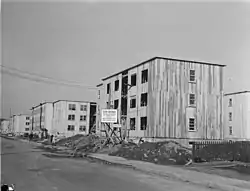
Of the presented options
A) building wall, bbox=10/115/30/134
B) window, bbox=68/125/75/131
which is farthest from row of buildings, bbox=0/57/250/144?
building wall, bbox=10/115/30/134

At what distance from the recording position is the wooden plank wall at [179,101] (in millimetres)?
35562

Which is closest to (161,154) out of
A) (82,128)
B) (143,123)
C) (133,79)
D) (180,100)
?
(180,100)

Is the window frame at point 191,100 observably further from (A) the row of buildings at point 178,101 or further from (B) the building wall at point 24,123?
(B) the building wall at point 24,123

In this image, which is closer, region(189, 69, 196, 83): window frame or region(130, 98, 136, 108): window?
region(189, 69, 196, 83): window frame

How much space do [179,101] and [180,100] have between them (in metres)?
0.17

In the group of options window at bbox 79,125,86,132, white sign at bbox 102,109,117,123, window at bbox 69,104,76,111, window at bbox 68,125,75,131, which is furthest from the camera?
window at bbox 69,104,76,111

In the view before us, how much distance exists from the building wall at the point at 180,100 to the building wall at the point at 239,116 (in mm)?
15719

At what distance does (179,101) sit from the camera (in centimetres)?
3625

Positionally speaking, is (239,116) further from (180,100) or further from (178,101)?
(178,101)

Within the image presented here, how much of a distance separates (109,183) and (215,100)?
88.7 feet

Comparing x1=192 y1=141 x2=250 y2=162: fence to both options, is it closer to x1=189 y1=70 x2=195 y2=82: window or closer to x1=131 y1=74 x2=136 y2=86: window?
x1=189 y1=70 x2=195 y2=82: window

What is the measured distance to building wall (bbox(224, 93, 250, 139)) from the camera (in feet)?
176

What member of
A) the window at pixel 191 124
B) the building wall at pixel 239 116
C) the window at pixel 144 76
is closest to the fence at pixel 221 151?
the window at pixel 191 124

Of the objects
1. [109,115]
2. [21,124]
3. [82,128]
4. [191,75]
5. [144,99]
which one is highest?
[191,75]
